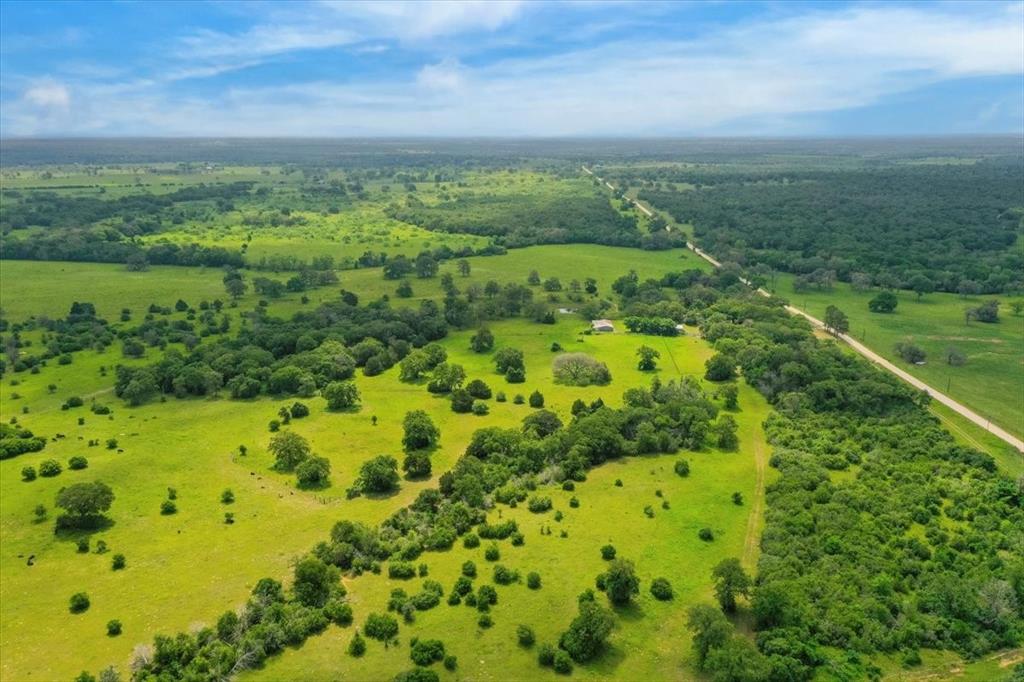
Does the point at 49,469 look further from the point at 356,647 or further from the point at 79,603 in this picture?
the point at 356,647

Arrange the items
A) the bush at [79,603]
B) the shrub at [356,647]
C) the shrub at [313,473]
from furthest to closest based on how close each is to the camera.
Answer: the shrub at [313,473]
the bush at [79,603]
the shrub at [356,647]

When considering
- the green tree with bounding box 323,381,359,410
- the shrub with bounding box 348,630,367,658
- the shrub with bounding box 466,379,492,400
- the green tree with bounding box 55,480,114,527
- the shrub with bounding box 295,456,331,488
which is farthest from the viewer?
the shrub with bounding box 466,379,492,400

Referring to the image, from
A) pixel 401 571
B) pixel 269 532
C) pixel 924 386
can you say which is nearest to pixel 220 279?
pixel 269 532

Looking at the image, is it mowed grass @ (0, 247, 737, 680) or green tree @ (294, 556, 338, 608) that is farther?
mowed grass @ (0, 247, 737, 680)

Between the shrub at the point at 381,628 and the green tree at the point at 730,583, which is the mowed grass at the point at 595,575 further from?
the green tree at the point at 730,583

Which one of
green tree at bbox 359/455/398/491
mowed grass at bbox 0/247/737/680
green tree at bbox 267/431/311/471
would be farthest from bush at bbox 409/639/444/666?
green tree at bbox 267/431/311/471

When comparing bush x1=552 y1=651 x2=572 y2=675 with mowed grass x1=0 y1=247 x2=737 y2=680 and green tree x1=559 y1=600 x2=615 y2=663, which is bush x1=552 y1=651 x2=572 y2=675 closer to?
green tree x1=559 y1=600 x2=615 y2=663

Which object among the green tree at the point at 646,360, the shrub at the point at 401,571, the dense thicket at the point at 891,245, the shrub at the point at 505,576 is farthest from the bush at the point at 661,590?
the dense thicket at the point at 891,245
